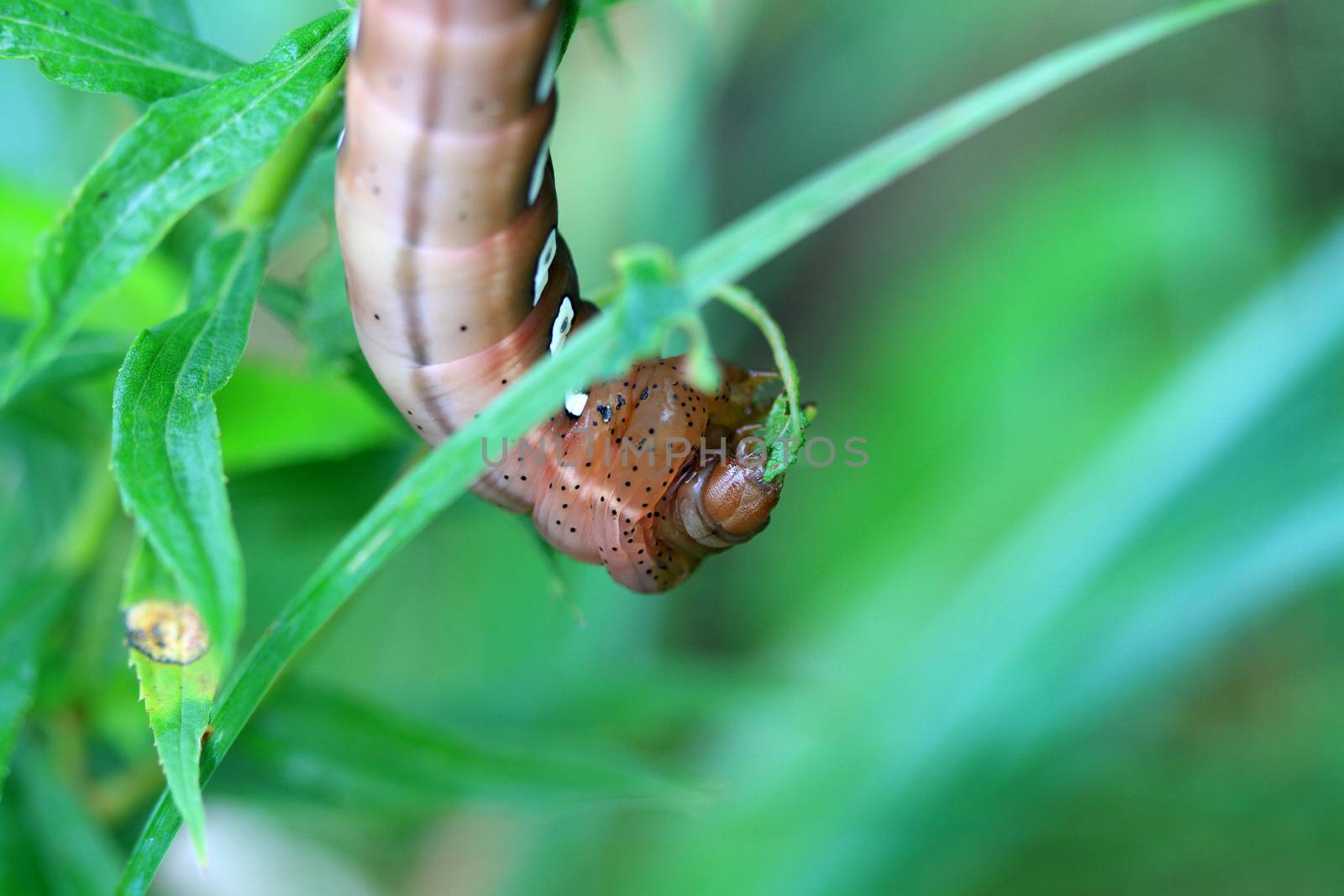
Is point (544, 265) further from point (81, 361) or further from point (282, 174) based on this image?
point (81, 361)

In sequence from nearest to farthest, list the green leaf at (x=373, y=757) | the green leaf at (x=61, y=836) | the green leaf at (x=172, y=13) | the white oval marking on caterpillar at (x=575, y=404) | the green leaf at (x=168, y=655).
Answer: the green leaf at (x=168, y=655), the green leaf at (x=172, y=13), the white oval marking on caterpillar at (x=575, y=404), the green leaf at (x=61, y=836), the green leaf at (x=373, y=757)

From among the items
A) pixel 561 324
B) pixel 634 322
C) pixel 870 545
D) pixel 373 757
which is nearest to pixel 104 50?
pixel 561 324

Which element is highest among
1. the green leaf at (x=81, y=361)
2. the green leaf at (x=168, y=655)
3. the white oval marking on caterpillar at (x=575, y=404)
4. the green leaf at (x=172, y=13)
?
the green leaf at (x=172, y=13)

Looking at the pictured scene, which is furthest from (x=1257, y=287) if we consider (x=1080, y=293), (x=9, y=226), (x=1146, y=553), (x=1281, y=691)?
(x=9, y=226)

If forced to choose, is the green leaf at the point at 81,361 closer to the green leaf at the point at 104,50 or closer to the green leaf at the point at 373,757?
the green leaf at the point at 104,50

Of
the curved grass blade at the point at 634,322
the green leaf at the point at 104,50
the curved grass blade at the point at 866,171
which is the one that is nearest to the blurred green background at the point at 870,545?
the green leaf at the point at 104,50

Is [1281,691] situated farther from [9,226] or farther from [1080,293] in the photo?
[9,226]
